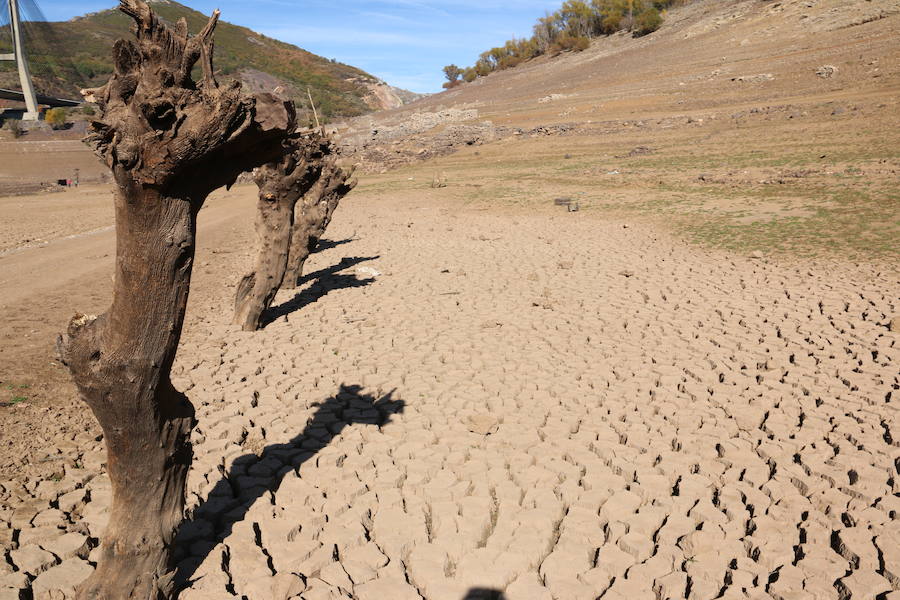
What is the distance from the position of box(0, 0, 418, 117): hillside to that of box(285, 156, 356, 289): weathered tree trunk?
4358cm

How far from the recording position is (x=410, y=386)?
5.90m

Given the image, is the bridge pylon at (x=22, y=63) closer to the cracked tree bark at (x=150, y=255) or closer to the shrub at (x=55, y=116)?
the shrub at (x=55, y=116)

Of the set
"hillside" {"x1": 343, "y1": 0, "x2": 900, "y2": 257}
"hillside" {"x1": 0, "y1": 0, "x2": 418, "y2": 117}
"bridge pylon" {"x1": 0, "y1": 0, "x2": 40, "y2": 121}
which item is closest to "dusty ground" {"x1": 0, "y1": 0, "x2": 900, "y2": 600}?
"hillside" {"x1": 343, "y1": 0, "x2": 900, "y2": 257}

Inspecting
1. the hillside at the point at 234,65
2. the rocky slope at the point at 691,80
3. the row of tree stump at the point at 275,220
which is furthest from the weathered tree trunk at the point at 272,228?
the hillside at the point at 234,65

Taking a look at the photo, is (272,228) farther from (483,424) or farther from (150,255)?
(150,255)

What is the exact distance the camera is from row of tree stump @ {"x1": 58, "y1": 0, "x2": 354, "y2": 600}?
2430 millimetres

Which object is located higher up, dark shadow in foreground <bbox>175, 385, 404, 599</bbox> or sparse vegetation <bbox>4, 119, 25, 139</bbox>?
sparse vegetation <bbox>4, 119, 25, 139</bbox>

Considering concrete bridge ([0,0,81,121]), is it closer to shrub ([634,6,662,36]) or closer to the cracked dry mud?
shrub ([634,6,662,36])

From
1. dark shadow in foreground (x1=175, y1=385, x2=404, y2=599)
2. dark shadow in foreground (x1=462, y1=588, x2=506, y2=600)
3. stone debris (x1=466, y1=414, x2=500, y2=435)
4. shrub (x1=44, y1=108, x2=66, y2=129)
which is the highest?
shrub (x1=44, y1=108, x2=66, y2=129)

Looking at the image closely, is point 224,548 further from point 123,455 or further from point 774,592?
point 774,592

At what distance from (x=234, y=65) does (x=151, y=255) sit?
84233 millimetres

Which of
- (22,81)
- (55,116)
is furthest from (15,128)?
(22,81)

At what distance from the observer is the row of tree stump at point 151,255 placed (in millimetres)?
2430

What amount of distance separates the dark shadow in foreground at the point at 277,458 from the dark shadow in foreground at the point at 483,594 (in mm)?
1647
